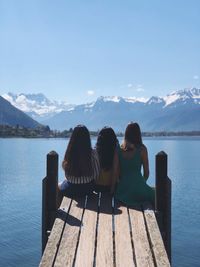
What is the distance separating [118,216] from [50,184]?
6.66 ft

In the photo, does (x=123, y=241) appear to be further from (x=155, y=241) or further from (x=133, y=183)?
(x=133, y=183)

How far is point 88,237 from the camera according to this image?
29.2 ft

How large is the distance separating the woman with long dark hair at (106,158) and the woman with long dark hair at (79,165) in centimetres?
23

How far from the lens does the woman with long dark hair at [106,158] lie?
1209 cm

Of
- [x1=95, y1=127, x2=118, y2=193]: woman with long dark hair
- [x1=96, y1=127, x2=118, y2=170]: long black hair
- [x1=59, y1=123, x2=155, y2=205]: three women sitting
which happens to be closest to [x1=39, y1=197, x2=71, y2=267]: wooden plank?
[x1=59, y1=123, x2=155, y2=205]: three women sitting

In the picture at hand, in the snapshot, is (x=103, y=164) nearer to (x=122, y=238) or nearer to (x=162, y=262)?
(x=122, y=238)

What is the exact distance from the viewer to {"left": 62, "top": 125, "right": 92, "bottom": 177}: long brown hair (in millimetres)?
11359

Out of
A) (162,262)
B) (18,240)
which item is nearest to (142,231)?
(162,262)

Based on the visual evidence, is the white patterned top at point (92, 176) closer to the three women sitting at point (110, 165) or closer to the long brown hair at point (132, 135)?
the three women sitting at point (110, 165)

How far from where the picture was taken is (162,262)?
7.73 m

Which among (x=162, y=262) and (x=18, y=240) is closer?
(x=162, y=262)

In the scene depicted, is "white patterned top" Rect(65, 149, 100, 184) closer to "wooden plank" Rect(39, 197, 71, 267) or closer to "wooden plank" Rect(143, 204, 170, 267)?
"wooden plank" Rect(39, 197, 71, 267)

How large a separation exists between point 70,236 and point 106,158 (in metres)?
3.67

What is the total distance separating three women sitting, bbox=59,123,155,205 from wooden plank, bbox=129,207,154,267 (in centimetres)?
78
